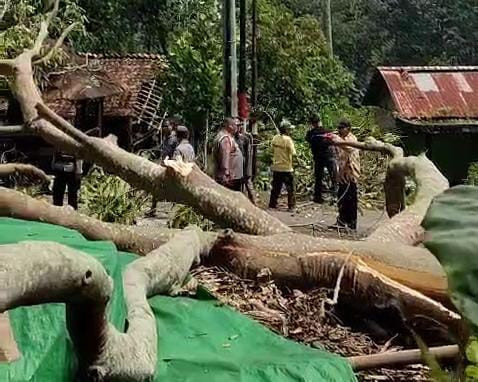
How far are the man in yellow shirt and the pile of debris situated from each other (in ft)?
28.3

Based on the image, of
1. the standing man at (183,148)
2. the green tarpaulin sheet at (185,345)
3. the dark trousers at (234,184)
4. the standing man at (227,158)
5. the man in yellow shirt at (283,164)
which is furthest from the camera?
the man in yellow shirt at (283,164)

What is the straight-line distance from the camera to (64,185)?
11922 mm

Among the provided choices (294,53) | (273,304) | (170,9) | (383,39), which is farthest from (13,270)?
(383,39)

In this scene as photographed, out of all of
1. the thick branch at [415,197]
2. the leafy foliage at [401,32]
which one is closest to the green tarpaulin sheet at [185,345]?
the thick branch at [415,197]

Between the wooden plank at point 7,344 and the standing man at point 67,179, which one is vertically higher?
the wooden plank at point 7,344

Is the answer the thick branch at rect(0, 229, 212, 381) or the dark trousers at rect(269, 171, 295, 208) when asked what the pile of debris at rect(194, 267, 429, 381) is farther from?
the dark trousers at rect(269, 171, 295, 208)

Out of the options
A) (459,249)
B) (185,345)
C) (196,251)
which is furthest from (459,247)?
(196,251)

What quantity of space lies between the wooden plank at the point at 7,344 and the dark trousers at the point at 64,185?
811cm

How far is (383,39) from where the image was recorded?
3853cm

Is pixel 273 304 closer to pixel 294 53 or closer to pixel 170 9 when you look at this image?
pixel 294 53

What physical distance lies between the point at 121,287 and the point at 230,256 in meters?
1.65

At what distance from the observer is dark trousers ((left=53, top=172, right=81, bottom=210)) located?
11.8 meters

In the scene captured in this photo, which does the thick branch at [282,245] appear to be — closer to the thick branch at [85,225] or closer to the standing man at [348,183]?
the thick branch at [85,225]

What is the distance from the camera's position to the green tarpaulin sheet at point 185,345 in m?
3.65
